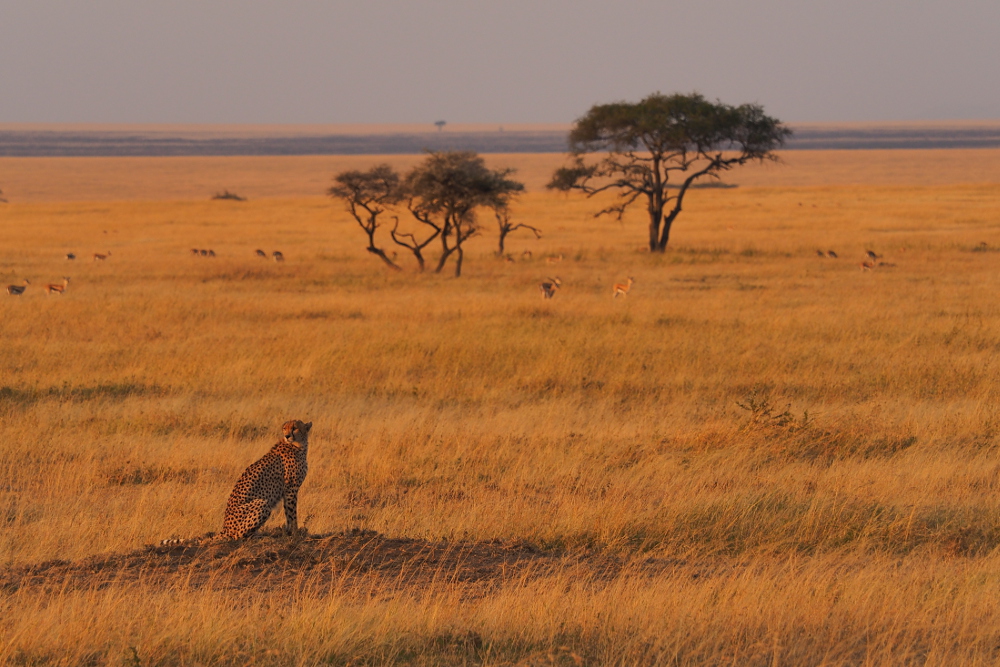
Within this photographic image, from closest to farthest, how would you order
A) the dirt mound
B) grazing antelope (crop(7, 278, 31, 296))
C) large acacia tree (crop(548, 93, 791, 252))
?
the dirt mound → grazing antelope (crop(7, 278, 31, 296)) → large acacia tree (crop(548, 93, 791, 252))

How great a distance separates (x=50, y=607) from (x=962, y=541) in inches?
225

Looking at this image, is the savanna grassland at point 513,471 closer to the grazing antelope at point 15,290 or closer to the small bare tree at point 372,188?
the grazing antelope at point 15,290

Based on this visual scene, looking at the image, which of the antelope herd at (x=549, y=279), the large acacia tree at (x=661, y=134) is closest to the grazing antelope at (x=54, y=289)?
the antelope herd at (x=549, y=279)

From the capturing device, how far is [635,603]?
500 centimetres

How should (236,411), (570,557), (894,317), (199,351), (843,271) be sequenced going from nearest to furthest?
1. (570,557)
2. (236,411)
3. (199,351)
4. (894,317)
5. (843,271)

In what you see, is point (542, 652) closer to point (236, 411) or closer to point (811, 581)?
point (811, 581)

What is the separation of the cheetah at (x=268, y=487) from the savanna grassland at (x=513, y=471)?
0.43 ft

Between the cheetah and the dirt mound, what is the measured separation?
11 centimetres

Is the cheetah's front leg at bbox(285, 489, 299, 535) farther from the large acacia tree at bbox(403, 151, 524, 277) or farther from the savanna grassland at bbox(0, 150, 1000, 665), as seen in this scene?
the large acacia tree at bbox(403, 151, 524, 277)

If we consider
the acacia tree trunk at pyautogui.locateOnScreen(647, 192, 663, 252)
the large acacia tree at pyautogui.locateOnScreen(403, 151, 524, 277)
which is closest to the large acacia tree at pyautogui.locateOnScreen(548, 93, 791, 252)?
the acacia tree trunk at pyautogui.locateOnScreen(647, 192, 663, 252)

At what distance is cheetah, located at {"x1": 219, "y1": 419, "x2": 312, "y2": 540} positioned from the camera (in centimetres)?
585

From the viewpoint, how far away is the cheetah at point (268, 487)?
5848 millimetres

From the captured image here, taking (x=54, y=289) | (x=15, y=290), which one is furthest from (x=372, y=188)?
(x=15, y=290)

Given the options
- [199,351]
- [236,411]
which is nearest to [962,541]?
[236,411]
